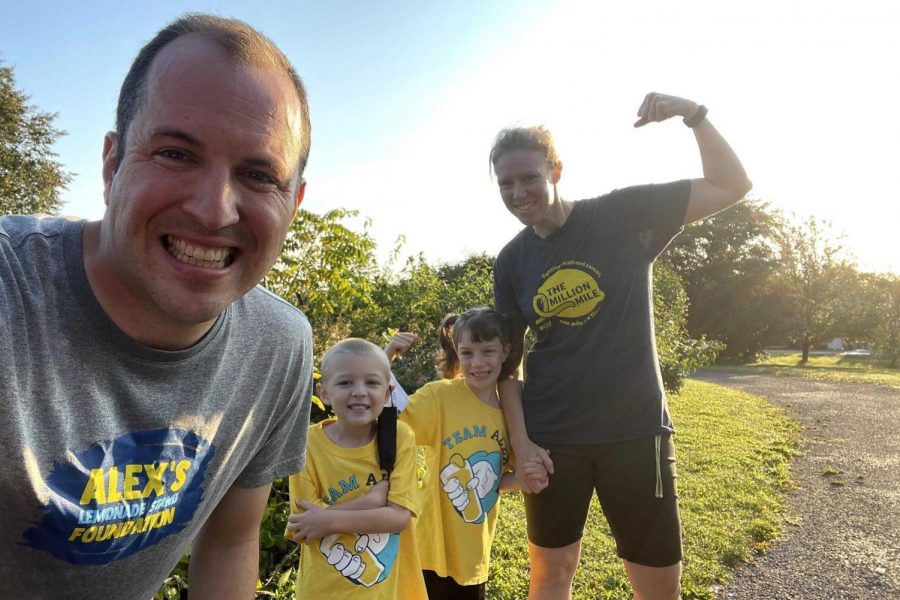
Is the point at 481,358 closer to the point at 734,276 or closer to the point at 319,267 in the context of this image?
the point at 319,267

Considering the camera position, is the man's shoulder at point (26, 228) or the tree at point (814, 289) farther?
the tree at point (814, 289)

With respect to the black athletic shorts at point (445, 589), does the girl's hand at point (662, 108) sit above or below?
above

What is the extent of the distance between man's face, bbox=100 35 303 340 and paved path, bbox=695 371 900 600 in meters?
4.08

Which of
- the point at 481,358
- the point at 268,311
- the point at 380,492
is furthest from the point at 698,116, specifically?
the point at 380,492

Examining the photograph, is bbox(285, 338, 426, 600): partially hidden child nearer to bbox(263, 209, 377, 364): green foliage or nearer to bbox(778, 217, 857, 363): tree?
bbox(263, 209, 377, 364): green foliage

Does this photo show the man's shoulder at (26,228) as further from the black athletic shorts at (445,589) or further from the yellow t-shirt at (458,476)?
the black athletic shorts at (445,589)

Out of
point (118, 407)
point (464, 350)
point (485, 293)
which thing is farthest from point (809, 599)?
point (485, 293)

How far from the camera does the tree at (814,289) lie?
2786 centimetres

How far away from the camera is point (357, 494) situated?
2.42 meters

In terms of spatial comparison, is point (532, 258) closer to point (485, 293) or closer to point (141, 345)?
point (141, 345)

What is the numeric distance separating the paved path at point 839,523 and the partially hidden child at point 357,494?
2666 millimetres

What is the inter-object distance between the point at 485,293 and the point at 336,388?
5854 millimetres

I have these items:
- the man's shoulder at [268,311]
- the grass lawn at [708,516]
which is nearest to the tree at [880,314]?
the grass lawn at [708,516]

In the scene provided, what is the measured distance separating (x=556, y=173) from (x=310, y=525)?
1.85m
